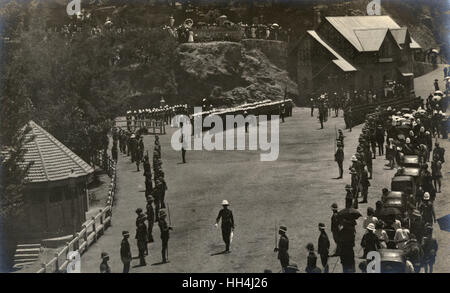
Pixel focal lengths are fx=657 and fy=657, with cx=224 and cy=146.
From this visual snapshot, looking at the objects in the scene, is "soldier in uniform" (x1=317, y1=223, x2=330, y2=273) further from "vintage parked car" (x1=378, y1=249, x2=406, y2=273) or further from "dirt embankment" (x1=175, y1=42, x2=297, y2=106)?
"dirt embankment" (x1=175, y1=42, x2=297, y2=106)

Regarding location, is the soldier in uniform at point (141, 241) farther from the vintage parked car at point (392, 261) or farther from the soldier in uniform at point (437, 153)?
the soldier in uniform at point (437, 153)

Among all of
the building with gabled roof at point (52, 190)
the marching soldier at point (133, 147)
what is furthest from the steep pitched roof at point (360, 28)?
the building with gabled roof at point (52, 190)

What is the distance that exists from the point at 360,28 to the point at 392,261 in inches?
2124

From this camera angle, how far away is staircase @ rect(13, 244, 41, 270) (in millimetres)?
23000

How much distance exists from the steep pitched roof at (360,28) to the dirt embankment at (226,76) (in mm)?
7276

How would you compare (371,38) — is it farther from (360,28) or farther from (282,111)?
(282,111)

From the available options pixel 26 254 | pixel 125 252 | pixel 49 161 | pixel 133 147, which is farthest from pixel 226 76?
pixel 125 252

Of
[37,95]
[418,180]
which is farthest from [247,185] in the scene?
[37,95]

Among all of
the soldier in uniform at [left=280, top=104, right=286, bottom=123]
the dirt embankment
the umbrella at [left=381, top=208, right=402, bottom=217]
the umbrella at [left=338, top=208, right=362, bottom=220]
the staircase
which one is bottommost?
the staircase

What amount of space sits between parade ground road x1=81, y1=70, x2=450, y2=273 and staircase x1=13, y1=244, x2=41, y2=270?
9.28 feet

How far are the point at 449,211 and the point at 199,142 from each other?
722 inches

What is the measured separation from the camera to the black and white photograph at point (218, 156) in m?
18.0

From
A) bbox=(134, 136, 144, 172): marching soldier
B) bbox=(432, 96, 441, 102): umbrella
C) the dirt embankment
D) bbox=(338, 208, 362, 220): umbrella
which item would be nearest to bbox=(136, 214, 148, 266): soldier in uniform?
bbox=(338, 208, 362, 220): umbrella

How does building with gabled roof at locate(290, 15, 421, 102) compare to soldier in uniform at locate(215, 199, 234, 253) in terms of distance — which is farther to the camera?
building with gabled roof at locate(290, 15, 421, 102)
